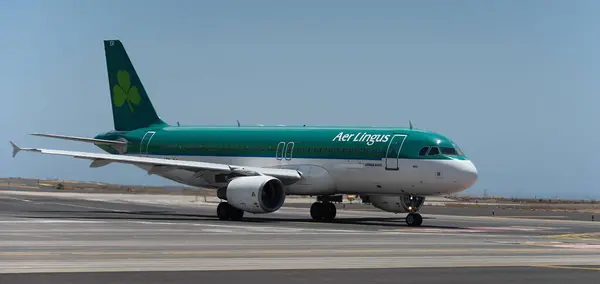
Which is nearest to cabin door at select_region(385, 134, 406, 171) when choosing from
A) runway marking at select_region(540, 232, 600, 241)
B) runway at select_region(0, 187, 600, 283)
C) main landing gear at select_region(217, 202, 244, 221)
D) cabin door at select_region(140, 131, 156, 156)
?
runway at select_region(0, 187, 600, 283)

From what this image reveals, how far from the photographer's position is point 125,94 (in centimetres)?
5884

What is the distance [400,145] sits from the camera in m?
45.9

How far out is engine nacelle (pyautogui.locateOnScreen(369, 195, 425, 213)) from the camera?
47541 millimetres

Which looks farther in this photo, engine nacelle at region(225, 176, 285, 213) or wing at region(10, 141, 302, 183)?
wing at region(10, 141, 302, 183)

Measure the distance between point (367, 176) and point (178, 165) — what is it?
8.72 meters

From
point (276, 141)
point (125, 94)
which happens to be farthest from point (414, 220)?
point (125, 94)

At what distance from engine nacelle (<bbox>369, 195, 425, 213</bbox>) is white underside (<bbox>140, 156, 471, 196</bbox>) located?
1.29 meters

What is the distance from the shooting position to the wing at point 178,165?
156ft

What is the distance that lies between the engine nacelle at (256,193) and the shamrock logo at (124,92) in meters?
13.8

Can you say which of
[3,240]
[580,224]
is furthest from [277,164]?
[3,240]

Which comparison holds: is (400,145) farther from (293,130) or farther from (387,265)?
(387,265)

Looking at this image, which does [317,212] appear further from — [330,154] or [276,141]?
[276,141]

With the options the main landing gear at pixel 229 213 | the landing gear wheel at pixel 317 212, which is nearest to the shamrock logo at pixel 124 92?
the main landing gear at pixel 229 213

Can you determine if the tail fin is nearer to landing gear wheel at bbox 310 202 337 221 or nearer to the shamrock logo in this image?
the shamrock logo
